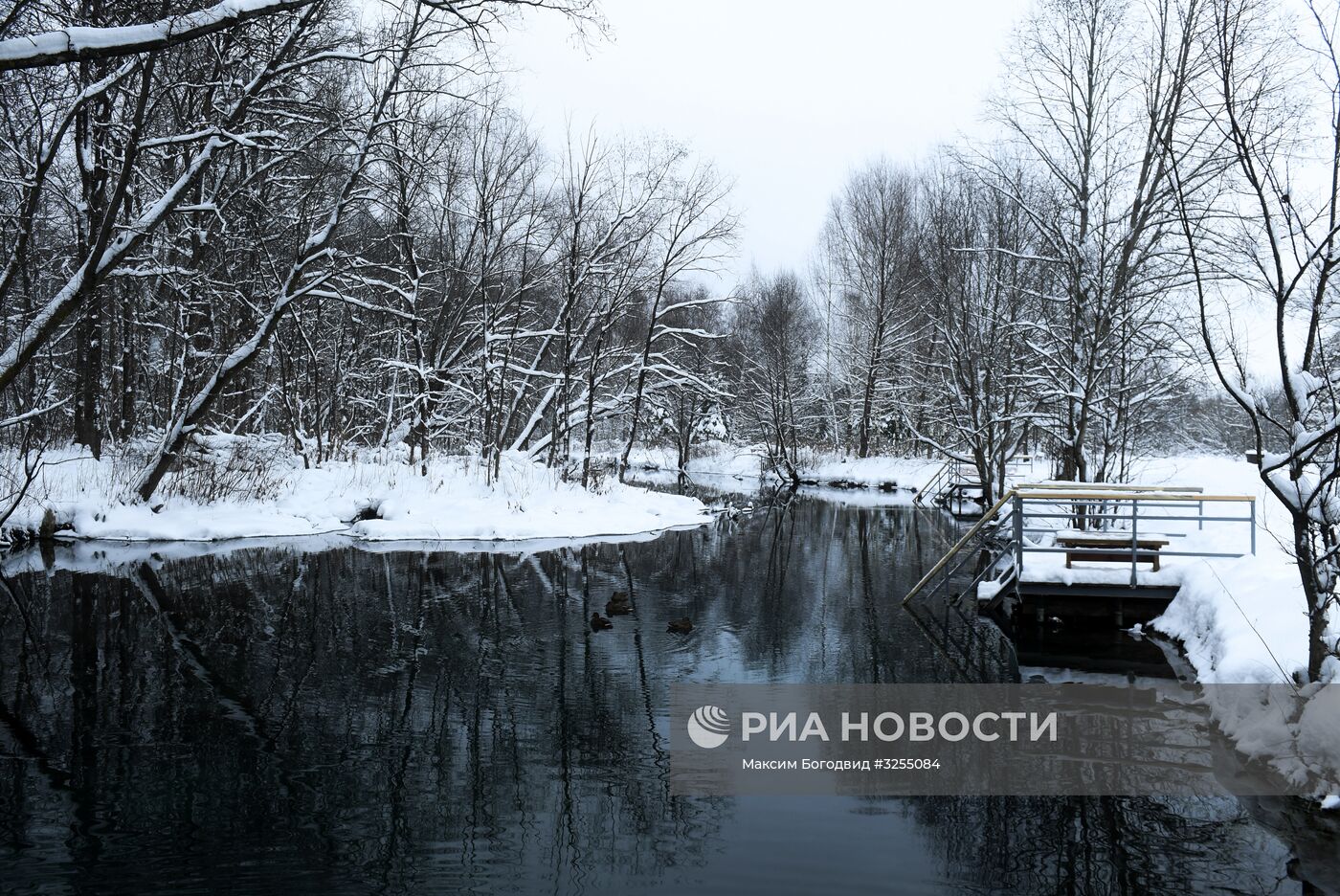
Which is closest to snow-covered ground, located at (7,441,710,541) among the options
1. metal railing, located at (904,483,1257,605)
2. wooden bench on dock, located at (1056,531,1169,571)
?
metal railing, located at (904,483,1257,605)

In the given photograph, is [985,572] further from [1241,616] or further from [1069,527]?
[1241,616]

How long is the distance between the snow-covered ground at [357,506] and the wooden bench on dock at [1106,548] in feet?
37.1

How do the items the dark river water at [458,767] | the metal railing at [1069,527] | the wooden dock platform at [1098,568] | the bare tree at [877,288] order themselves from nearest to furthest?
the dark river water at [458,767] < the metal railing at [1069,527] < the wooden dock platform at [1098,568] < the bare tree at [877,288]

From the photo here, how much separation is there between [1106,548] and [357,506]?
51.0 ft

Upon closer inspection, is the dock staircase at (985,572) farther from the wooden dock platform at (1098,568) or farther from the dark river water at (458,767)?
the dark river water at (458,767)

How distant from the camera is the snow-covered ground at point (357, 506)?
17703mm

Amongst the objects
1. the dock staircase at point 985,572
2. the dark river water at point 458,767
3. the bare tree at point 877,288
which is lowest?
the dark river water at point 458,767

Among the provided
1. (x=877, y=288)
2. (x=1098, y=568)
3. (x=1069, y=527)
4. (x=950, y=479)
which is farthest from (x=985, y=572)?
(x=877, y=288)

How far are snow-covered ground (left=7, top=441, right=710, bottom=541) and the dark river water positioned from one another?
4711 millimetres

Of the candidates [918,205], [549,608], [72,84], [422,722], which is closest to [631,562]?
[549,608]

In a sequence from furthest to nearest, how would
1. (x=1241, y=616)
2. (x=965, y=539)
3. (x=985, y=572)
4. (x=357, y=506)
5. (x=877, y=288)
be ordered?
(x=877, y=288) → (x=357, y=506) → (x=985, y=572) → (x=965, y=539) → (x=1241, y=616)

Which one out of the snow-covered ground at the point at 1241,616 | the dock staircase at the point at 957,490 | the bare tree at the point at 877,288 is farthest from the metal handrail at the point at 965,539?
the bare tree at the point at 877,288

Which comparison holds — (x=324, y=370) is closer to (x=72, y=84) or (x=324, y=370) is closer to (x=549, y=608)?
(x=72, y=84)

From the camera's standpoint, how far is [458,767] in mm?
6910
